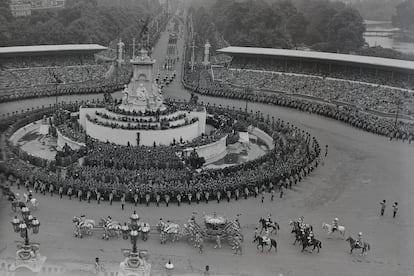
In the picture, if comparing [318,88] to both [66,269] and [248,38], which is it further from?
[66,269]

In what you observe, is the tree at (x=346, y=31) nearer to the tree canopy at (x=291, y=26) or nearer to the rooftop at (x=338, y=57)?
the tree canopy at (x=291, y=26)

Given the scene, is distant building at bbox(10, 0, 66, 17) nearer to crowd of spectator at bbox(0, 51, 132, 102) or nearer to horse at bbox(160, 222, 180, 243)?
crowd of spectator at bbox(0, 51, 132, 102)

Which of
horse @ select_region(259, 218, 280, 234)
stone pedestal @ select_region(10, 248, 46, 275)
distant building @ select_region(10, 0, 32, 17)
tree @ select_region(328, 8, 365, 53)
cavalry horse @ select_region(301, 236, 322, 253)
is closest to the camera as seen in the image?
stone pedestal @ select_region(10, 248, 46, 275)

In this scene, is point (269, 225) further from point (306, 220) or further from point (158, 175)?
point (158, 175)

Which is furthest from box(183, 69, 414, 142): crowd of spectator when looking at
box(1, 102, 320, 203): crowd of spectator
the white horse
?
the white horse

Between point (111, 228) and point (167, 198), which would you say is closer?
point (111, 228)

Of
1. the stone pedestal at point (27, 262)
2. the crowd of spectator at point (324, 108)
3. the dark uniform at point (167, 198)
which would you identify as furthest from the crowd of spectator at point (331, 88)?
the stone pedestal at point (27, 262)

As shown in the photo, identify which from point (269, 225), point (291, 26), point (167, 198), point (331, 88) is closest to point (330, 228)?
point (269, 225)
